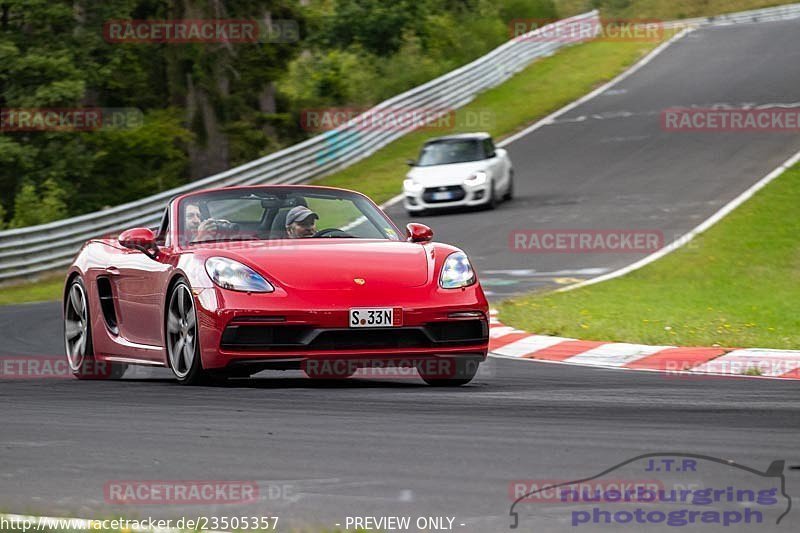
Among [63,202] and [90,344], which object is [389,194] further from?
[90,344]

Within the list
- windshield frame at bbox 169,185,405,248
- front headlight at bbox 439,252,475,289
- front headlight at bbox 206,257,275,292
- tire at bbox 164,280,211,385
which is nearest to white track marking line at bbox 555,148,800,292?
windshield frame at bbox 169,185,405,248

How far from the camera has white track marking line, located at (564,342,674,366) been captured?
10.5 m

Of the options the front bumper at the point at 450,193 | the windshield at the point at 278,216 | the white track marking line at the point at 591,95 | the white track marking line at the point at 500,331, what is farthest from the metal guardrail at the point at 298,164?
the windshield at the point at 278,216

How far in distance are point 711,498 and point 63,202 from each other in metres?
A: 26.1

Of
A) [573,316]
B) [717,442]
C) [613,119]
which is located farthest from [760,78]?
[717,442]

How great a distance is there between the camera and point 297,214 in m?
9.12

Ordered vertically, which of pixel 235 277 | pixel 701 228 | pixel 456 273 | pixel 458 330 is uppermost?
pixel 235 277

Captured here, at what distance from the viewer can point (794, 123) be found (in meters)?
30.4

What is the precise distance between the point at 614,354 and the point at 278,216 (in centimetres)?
304

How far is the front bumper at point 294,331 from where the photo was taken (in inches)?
316

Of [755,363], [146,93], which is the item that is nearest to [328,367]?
[755,363]

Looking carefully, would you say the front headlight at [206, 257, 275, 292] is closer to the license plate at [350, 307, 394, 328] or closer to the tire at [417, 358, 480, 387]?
the license plate at [350, 307, 394, 328]

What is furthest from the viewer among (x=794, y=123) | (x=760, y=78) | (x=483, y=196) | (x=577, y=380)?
(x=760, y=78)

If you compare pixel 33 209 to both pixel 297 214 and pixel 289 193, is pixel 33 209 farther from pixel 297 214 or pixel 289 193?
pixel 297 214
